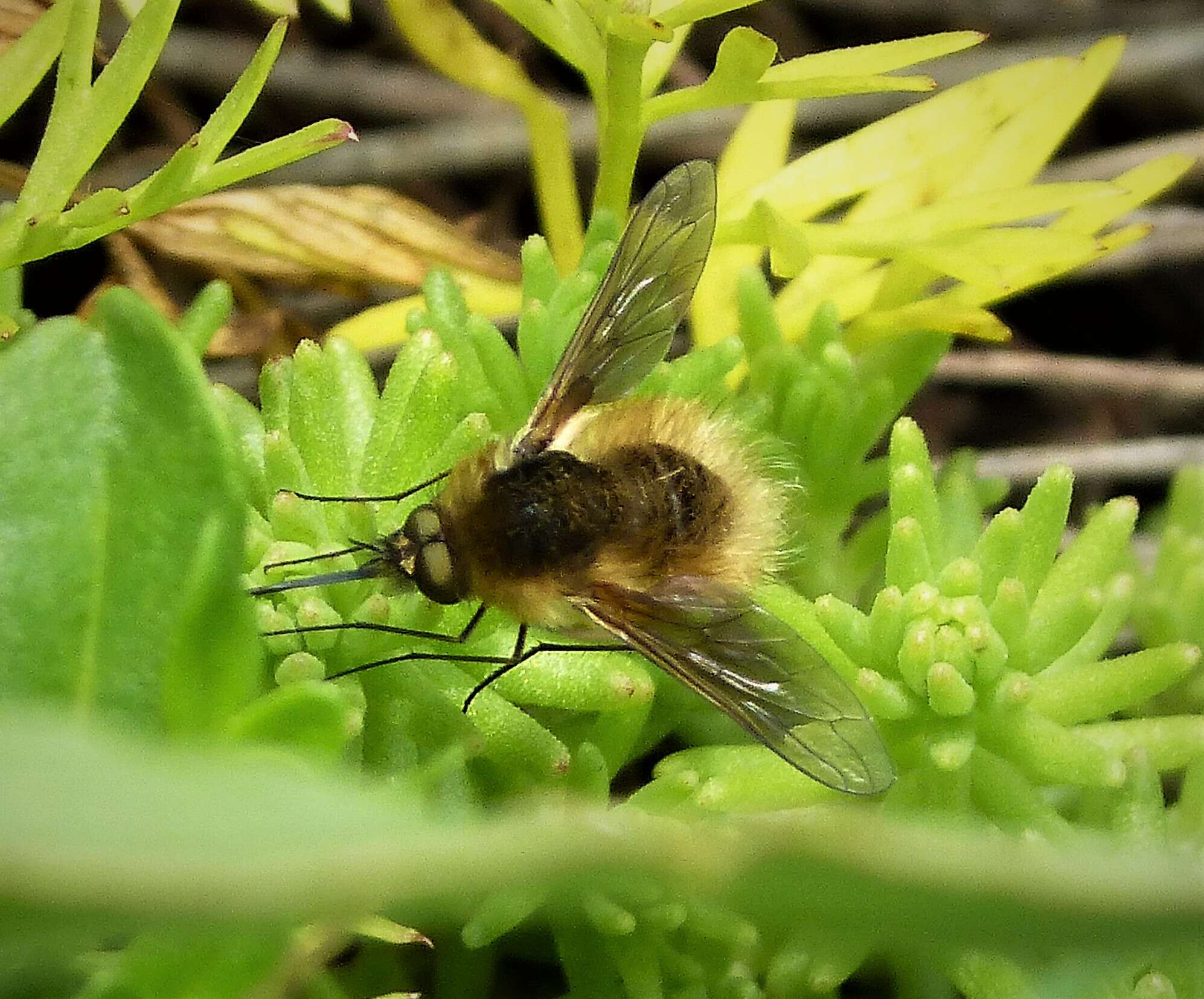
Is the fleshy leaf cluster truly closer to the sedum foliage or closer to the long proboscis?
the sedum foliage

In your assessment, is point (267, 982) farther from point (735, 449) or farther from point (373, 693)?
point (735, 449)

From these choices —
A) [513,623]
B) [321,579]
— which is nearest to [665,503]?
[513,623]

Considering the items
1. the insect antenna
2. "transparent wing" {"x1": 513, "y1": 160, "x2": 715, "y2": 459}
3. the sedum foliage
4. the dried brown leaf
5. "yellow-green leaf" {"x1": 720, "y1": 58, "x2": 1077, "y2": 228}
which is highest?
"yellow-green leaf" {"x1": 720, "y1": 58, "x2": 1077, "y2": 228}

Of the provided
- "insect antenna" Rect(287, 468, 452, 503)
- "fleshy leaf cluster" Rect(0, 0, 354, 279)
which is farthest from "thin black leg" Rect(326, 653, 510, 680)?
"fleshy leaf cluster" Rect(0, 0, 354, 279)

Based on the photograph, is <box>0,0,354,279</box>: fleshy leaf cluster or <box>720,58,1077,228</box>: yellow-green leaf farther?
<box>720,58,1077,228</box>: yellow-green leaf

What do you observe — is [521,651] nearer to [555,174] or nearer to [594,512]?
[594,512]

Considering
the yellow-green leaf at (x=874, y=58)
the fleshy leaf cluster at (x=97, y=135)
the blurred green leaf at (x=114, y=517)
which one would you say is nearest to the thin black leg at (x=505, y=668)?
the blurred green leaf at (x=114, y=517)

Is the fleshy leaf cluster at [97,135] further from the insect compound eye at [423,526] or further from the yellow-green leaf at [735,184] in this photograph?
the yellow-green leaf at [735,184]
